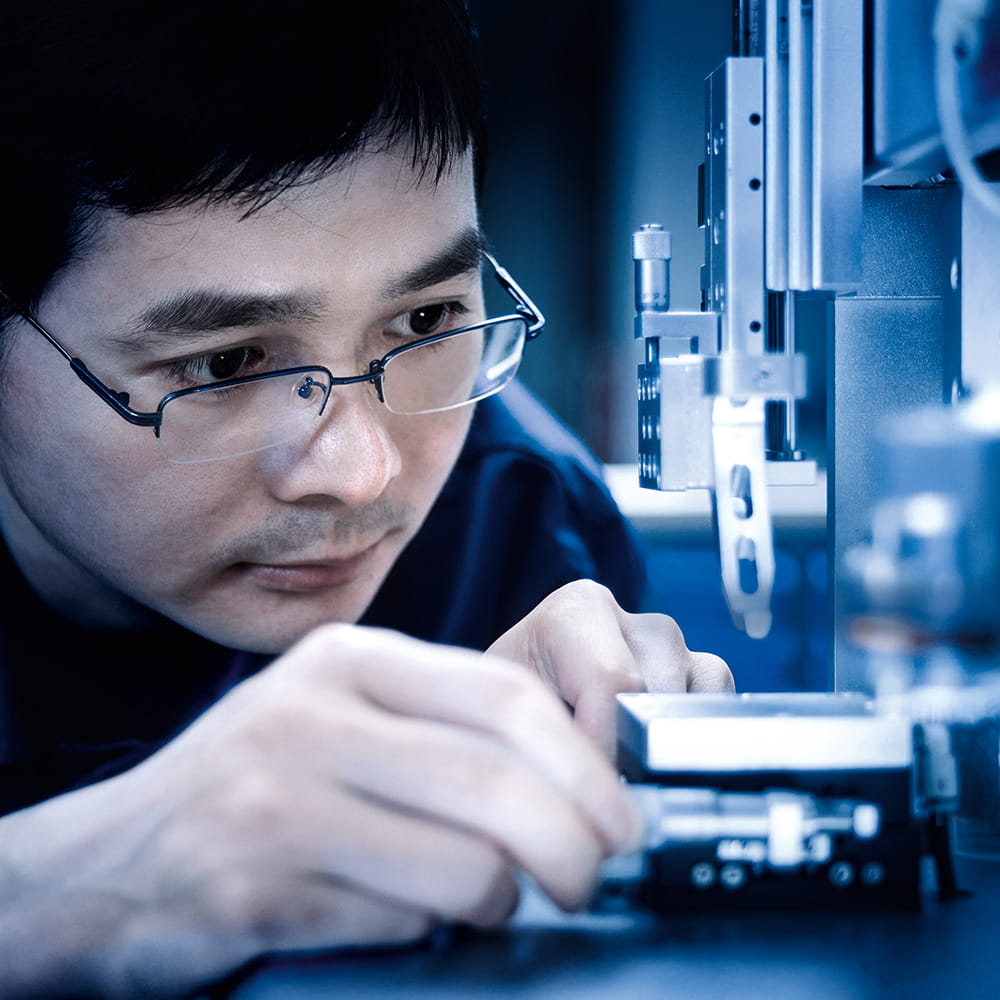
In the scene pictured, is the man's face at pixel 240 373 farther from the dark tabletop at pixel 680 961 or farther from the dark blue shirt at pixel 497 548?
the dark tabletop at pixel 680 961

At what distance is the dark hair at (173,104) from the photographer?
78 cm

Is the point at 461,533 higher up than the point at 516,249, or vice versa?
the point at 516,249

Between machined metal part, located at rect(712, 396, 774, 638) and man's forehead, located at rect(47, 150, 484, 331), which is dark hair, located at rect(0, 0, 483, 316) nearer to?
man's forehead, located at rect(47, 150, 484, 331)

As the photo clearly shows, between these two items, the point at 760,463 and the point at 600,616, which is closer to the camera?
the point at 760,463

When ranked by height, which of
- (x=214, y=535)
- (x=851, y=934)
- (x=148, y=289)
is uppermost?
(x=148, y=289)

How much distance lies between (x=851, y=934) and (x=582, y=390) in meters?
3.05

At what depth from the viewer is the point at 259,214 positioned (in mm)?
790

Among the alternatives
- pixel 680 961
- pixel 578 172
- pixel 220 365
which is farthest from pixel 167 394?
pixel 578 172

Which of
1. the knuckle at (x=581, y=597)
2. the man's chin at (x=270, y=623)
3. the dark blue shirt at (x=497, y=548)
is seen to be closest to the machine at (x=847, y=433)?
the knuckle at (x=581, y=597)

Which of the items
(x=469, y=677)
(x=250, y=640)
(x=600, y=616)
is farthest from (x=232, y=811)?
(x=250, y=640)

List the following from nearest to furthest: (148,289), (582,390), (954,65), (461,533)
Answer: (954,65)
(148,289)
(461,533)
(582,390)

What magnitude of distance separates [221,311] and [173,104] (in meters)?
0.15

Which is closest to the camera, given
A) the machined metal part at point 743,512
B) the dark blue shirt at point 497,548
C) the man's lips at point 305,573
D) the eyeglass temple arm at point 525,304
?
the machined metal part at point 743,512

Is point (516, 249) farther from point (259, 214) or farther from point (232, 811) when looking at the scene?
point (232, 811)
